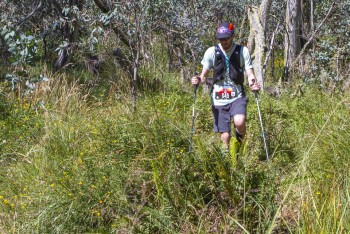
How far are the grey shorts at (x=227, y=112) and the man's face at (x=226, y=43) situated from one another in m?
0.55

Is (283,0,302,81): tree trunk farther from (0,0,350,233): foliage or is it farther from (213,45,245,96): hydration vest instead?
(213,45,245,96): hydration vest

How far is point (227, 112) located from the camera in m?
6.22

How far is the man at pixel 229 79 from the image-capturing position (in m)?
6.03

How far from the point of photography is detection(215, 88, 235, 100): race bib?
241 inches

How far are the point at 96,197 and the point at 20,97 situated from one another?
14.1 feet

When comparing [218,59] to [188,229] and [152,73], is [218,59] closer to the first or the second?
[188,229]

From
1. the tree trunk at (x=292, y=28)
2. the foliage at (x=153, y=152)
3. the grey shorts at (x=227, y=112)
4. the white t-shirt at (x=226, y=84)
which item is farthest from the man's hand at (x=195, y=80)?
the tree trunk at (x=292, y=28)

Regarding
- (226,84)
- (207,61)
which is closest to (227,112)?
(226,84)

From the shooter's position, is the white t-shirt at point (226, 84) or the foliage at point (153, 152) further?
the white t-shirt at point (226, 84)

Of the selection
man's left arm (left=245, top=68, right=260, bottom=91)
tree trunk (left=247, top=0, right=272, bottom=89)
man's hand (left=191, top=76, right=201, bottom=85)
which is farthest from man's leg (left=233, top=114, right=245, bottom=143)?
tree trunk (left=247, top=0, right=272, bottom=89)

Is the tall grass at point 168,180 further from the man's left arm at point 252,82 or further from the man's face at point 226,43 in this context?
the man's face at point 226,43

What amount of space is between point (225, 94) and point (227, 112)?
7.8 inches

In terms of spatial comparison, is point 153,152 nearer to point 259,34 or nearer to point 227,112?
point 227,112

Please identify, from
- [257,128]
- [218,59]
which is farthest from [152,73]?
[218,59]
